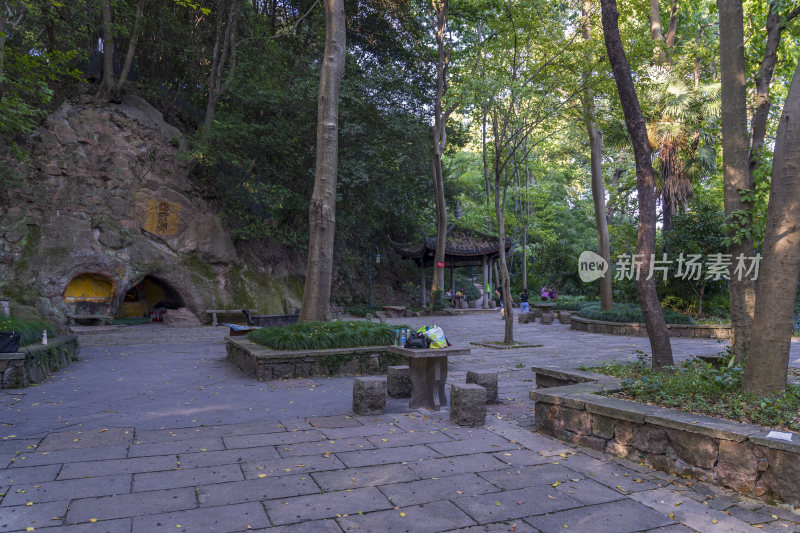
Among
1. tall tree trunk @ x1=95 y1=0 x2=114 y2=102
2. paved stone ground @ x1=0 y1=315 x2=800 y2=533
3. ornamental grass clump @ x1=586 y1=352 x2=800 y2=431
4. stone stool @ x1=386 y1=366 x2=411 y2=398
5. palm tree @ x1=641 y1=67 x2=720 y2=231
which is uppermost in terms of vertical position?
tall tree trunk @ x1=95 y1=0 x2=114 y2=102

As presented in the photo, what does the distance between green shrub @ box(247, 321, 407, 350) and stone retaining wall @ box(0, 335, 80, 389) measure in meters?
3.38

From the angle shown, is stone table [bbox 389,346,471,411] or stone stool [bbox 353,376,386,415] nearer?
stone stool [bbox 353,376,386,415]

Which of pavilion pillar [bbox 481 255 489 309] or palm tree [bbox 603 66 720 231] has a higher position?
palm tree [bbox 603 66 720 231]

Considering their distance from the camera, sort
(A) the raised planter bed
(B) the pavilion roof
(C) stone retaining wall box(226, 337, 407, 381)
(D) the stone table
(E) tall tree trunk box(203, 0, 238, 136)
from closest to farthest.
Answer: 1. (A) the raised planter bed
2. (D) the stone table
3. (C) stone retaining wall box(226, 337, 407, 381)
4. (E) tall tree trunk box(203, 0, 238, 136)
5. (B) the pavilion roof

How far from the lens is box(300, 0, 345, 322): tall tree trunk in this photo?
10.7 meters

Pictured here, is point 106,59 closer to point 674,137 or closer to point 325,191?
point 325,191

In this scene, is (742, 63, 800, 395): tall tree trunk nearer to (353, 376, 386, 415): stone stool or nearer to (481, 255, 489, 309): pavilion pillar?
(353, 376, 386, 415): stone stool

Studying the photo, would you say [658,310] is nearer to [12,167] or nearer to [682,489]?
[682,489]

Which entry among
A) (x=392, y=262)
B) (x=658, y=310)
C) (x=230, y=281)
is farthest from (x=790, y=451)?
(x=392, y=262)

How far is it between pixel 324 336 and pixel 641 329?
10.8 m

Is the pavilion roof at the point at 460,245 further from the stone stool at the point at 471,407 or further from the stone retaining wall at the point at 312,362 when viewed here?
the stone stool at the point at 471,407

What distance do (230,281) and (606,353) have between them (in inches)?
550

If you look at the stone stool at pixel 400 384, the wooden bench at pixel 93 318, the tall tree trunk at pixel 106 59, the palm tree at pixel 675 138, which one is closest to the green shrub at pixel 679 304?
the palm tree at pixel 675 138

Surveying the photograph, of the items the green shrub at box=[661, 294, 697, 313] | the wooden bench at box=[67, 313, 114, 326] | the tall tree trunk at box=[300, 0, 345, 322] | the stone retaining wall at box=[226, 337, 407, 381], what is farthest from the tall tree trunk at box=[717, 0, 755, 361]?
the wooden bench at box=[67, 313, 114, 326]
